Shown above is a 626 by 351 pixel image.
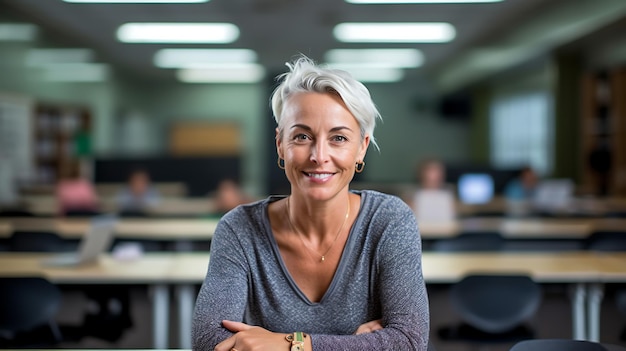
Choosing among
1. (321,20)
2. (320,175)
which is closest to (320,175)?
(320,175)

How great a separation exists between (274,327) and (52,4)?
8.05 meters

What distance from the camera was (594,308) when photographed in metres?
3.72

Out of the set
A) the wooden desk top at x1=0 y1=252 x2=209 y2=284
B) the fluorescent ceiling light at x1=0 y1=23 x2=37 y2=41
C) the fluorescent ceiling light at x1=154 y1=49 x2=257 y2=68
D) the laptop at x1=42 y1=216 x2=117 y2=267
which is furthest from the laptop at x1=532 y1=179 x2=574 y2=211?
the fluorescent ceiling light at x1=0 y1=23 x2=37 y2=41

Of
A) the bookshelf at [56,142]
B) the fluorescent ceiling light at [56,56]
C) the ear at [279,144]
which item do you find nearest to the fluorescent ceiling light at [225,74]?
the fluorescent ceiling light at [56,56]

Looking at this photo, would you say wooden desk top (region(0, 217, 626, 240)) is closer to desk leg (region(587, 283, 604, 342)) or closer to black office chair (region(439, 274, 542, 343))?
desk leg (region(587, 283, 604, 342))

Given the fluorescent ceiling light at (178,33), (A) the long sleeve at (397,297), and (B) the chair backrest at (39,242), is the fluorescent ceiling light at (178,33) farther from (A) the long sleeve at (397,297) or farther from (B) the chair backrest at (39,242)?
(A) the long sleeve at (397,297)

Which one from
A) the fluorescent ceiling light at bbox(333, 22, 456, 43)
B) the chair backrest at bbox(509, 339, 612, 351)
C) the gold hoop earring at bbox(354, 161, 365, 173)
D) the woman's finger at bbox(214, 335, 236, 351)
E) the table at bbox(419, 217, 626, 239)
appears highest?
the fluorescent ceiling light at bbox(333, 22, 456, 43)

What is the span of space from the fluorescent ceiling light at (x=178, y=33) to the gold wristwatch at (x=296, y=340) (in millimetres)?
8384

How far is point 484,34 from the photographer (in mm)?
10812

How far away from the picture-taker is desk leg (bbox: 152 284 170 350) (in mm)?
3668

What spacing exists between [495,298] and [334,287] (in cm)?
181

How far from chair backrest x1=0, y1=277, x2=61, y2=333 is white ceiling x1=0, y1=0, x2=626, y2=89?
5652 mm

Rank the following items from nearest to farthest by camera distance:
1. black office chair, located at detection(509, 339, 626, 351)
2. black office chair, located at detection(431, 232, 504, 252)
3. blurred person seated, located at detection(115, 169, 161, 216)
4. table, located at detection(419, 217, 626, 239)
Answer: black office chair, located at detection(509, 339, 626, 351)
black office chair, located at detection(431, 232, 504, 252)
table, located at detection(419, 217, 626, 239)
blurred person seated, located at detection(115, 169, 161, 216)

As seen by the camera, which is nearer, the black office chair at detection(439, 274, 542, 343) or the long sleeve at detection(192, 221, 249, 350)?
the long sleeve at detection(192, 221, 249, 350)
